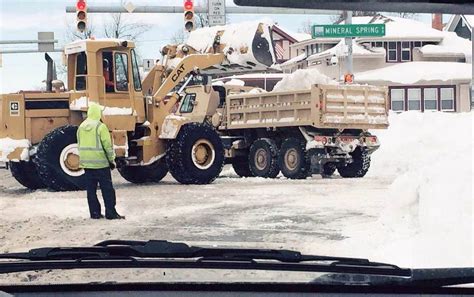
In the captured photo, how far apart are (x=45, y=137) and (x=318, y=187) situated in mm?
4227

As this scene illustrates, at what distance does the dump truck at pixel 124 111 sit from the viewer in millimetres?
14039

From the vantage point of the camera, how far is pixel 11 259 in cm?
304

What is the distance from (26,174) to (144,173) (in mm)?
2035

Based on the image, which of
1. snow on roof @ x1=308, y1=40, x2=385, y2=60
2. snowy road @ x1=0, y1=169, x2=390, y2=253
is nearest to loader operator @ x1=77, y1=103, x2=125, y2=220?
snowy road @ x1=0, y1=169, x2=390, y2=253

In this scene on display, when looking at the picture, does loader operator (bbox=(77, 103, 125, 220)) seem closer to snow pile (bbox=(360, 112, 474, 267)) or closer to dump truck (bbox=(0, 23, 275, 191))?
dump truck (bbox=(0, 23, 275, 191))

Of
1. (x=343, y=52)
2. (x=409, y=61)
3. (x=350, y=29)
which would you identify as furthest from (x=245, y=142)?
(x=350, y=29)

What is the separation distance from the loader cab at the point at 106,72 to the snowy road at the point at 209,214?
145 centimetres

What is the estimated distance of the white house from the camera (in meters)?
5.38

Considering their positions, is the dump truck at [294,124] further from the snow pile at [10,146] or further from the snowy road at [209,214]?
the snow pile at [10,146]

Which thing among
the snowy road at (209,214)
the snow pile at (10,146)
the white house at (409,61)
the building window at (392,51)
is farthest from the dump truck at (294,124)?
the building window at (392,51)

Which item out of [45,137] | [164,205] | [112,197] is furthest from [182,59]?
[112,197]

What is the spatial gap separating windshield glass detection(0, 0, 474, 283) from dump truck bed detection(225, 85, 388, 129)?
28mm

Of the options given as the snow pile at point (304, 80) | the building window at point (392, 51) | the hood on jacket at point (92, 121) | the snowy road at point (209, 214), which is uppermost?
the snow pile at point (304, 80)

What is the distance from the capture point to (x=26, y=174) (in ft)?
50.4
